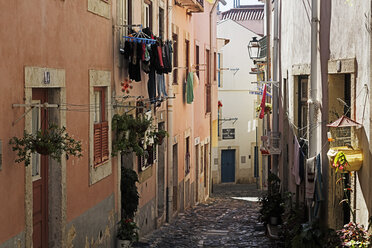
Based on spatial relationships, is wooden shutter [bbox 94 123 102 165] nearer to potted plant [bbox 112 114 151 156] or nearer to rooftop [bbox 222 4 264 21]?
potted plant [bbox 112 114 151 156]

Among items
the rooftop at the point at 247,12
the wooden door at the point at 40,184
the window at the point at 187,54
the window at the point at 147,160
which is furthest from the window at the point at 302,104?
the rooftop at the point at 247,12

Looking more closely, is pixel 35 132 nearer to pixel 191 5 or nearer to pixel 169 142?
pixel 169 142

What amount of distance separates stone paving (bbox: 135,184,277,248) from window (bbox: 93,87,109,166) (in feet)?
9.03

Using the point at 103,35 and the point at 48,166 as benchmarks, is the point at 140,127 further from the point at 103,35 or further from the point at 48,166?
the point at 48,166

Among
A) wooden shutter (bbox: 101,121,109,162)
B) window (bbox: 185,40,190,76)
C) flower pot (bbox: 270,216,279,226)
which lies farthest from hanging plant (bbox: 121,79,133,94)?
window (bbox: 185,40,190,76)

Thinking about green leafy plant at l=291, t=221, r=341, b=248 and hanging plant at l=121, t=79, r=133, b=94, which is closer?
green leafy plant at l=291, t=221, r=341, b=248

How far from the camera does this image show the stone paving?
14.2 meters

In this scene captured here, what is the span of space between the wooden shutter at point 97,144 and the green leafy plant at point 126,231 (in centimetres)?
168

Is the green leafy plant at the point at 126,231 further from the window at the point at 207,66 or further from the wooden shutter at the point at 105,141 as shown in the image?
the window at the point at 207,66

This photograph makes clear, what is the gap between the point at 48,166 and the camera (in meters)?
8.83

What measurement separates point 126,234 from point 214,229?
5453 mm

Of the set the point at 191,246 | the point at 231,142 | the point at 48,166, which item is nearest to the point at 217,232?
the point at 191,246

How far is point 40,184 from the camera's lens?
28.2 ft

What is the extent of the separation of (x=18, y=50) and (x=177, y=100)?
42.3 feet
